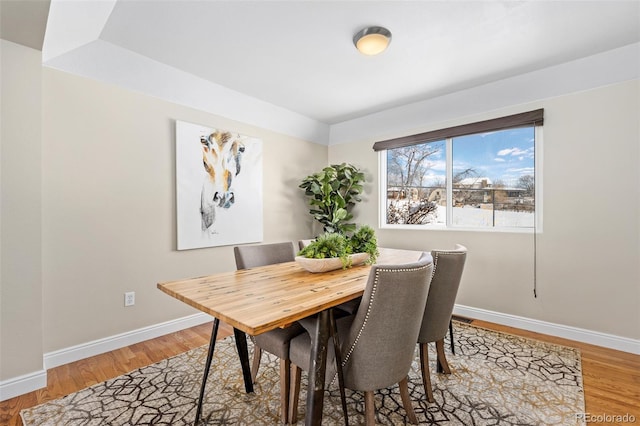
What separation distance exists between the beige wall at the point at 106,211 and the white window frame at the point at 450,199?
2288 millimetres

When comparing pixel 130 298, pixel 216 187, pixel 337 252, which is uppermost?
pixel 216 187

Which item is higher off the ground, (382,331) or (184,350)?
(382,331)

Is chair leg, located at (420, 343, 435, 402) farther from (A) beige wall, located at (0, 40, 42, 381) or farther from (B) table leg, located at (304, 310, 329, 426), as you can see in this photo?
(A) beige wall, located at (0, 40, 42, 381)

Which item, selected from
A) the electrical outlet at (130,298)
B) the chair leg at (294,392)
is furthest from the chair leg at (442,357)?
the electrical outlet at (130,298)

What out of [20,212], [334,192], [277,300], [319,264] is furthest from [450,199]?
[20,212]

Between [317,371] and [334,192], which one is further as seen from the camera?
[334,192]

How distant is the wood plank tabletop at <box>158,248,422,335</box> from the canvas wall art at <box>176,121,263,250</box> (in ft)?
4.50

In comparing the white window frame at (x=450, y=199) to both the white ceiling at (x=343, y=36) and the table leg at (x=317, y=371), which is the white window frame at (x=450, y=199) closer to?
the white ceiling at (x=343, y=36)

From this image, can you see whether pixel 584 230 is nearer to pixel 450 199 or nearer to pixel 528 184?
pixel 528 184

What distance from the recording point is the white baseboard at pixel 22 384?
1.81 meters

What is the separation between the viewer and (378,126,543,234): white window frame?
9.49ft

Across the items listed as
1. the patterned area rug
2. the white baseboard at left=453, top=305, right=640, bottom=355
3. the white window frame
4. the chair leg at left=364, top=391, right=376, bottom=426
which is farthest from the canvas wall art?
the white baseboard at left=453, top=305, right=640, bottom=355

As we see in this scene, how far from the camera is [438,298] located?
5.87 feet

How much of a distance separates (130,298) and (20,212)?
1083 mm
